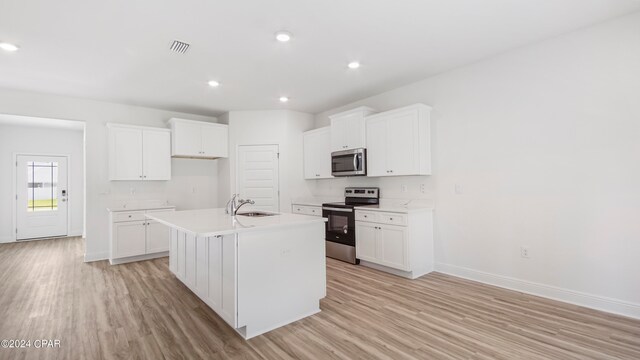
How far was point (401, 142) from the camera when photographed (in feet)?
13.5

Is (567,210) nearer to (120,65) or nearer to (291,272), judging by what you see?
(291,272)

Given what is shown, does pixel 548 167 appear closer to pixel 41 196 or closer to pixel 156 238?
pixel 156 238

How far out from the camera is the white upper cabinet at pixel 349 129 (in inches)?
182

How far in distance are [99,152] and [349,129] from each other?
4.15 meters

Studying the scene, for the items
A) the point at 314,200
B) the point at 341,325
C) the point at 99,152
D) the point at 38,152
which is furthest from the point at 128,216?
the point at 38,152

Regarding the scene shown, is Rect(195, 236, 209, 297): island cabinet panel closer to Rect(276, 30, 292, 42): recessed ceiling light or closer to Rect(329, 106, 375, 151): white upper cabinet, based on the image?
Rect(276, 30, 292, 42): recessed ceiling light

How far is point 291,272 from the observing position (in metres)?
2.66

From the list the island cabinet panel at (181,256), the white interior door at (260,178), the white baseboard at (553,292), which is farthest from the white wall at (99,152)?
the white baseboard at (553,292)

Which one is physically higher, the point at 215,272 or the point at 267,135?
the point at 267,135

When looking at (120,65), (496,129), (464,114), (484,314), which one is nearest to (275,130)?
A: (120,65)

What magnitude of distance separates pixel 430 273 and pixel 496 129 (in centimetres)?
198

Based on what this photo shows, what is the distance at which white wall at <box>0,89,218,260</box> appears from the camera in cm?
454

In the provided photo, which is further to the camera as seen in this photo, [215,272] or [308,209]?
[308,209]

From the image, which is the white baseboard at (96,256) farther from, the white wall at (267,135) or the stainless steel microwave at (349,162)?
the stainless steel microwave at (349,162)
